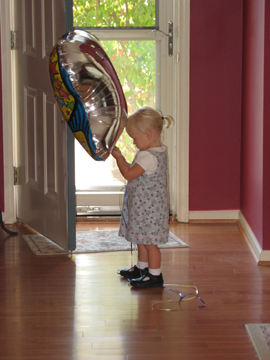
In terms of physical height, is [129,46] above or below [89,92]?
above

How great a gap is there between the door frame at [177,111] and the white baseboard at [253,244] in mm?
450

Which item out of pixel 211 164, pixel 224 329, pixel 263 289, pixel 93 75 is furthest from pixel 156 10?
pixel 224 329

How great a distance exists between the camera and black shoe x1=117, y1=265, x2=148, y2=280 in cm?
247

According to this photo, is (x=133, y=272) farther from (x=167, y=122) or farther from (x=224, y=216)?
(x=224, y=216)

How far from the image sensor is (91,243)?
313cm

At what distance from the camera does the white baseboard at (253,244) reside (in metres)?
2.73

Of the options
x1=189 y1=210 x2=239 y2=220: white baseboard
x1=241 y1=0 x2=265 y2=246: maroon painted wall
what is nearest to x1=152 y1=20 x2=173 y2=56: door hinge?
x1=241 y1=0 x2=265 y2=246: maroon painted wall

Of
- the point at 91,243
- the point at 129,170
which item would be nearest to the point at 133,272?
the point at 129,170

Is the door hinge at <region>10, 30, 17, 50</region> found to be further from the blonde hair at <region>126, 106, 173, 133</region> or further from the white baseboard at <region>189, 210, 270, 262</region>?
the white baseboard at <region>189, 210, 270, 262</region>

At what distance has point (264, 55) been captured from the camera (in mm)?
2682

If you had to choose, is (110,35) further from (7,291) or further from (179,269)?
(7,291)

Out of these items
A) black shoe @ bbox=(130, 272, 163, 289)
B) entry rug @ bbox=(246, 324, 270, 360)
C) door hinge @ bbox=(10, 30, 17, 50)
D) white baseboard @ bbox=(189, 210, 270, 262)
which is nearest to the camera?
entry rug @ bbox=(246, 324, 270, 360)

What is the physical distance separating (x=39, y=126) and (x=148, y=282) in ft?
4.11

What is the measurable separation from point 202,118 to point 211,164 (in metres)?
0.34
